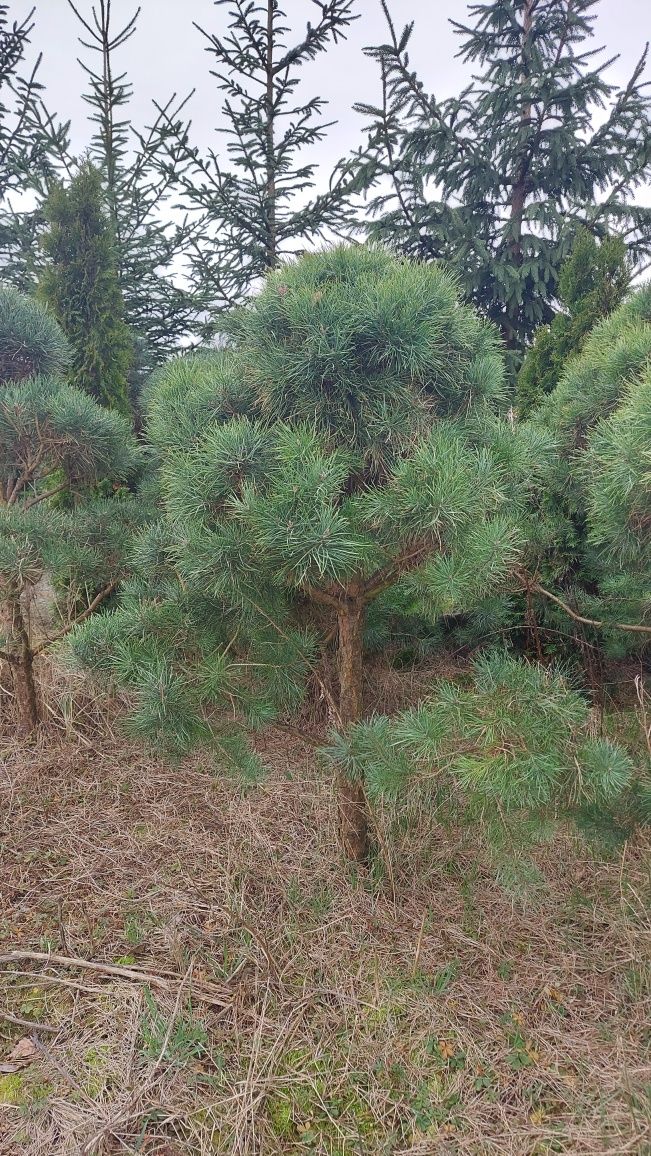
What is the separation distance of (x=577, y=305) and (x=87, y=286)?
2641 mm

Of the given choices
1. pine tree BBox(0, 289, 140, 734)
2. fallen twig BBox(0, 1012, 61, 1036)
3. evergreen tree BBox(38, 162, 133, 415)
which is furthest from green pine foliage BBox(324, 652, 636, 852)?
evergreen tree BBox(38, 162, 133, 415)

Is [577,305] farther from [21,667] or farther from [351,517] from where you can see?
[21,667]

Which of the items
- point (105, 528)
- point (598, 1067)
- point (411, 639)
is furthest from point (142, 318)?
point (598, 1067)

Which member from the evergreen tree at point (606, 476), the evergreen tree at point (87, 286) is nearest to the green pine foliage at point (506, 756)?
the evergreen tree at point (606, 476)

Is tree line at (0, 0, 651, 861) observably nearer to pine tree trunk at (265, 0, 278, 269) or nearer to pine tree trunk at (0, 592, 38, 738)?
pine tree trunk at (0, 592, 38, 738)

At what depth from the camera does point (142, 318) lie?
15.4ft

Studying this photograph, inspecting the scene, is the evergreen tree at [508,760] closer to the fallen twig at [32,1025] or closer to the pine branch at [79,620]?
the fallen twig at [32,1025]

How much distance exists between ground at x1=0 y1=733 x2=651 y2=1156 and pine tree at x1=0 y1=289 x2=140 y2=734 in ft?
2.51

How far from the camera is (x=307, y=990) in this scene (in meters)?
1.50

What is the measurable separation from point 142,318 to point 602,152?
12.5 ft

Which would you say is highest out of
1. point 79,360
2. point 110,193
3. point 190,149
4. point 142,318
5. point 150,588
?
point 190,149

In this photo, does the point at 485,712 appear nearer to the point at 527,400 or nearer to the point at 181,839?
the point at 181,839

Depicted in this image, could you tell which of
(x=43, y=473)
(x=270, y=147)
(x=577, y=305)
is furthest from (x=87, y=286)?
(x=577, y=305)

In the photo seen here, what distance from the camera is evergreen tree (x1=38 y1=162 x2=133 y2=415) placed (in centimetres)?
318
